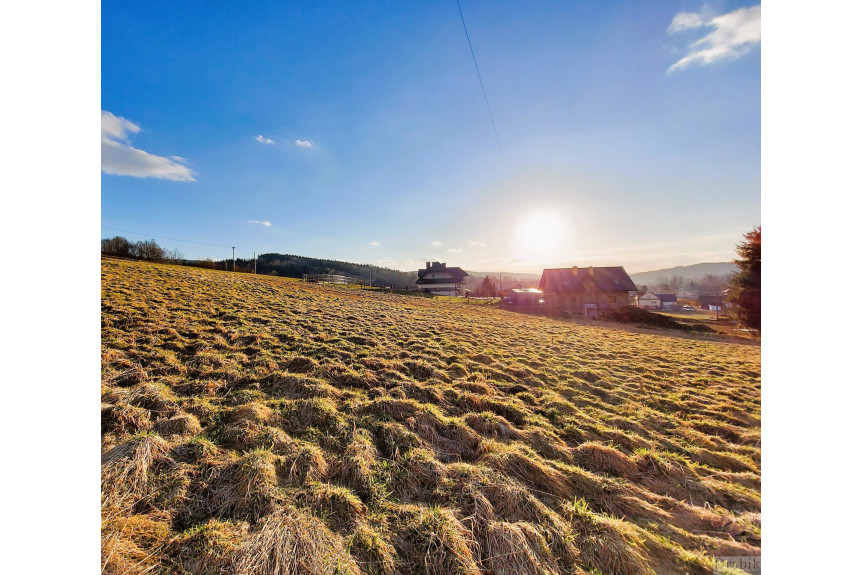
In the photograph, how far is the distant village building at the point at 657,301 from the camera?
278 cm

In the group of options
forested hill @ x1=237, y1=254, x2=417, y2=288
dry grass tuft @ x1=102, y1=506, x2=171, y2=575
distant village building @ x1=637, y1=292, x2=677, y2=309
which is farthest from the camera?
forested hill @ x1=237, y1=254, x2=417, y2=288

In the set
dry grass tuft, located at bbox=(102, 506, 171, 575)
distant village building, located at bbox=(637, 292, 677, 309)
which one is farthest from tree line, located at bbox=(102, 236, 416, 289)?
distant village building, located at bbox=(637, 292, 677, 309)

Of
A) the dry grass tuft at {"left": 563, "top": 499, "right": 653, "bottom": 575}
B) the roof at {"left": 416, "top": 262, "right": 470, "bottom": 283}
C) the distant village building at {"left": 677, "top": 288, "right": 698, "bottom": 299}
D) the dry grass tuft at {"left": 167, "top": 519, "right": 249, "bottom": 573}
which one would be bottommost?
the dry grass tuft at {"left": 563, "top": 499, "right": 653, "bottom": 575}

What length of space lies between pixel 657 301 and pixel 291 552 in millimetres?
3856

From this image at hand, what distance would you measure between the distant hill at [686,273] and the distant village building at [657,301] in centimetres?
23

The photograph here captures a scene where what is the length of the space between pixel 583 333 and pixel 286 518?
4901 mm

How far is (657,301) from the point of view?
307 centimetres

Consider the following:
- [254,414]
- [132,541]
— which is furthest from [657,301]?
[132,541]

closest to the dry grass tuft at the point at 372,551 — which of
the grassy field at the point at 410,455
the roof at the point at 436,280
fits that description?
the grassy field at the point at 410,455

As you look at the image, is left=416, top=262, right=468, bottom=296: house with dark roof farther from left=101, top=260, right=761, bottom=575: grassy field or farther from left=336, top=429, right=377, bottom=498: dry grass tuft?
left=336, top=429, right=377, bottom=498: dry grass tuft

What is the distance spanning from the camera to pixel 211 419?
2.09 metres

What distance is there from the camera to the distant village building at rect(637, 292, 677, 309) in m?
2.78
